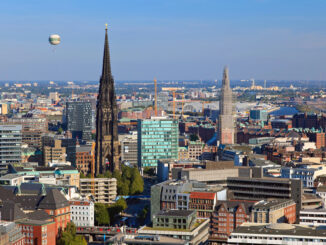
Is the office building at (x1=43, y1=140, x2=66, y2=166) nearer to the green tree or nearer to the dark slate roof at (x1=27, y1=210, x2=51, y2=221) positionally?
the green tree

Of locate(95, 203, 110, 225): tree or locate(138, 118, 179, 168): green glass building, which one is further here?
locate(138, 118, 179, 168): green glass building

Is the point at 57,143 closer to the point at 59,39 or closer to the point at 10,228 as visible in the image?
the point at 59,39

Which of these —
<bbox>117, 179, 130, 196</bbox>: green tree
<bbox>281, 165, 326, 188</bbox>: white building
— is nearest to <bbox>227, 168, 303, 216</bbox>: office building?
<bbox>281, 165, 326, 188</bbox>: white building

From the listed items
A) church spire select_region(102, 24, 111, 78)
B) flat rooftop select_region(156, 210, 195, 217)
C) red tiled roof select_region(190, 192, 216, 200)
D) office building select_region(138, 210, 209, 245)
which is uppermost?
church spire select_region(102, 24, 111, 78)

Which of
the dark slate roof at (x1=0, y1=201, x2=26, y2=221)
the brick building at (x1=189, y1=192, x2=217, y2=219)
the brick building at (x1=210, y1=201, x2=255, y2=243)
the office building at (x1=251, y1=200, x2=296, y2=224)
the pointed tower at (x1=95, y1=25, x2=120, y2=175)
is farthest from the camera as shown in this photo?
the pointed tower at (x1=95, y1=25, x2=120, y2=175)

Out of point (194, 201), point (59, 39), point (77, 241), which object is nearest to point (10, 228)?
point (77, 241)

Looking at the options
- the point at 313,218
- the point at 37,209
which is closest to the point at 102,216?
the point at 37,209

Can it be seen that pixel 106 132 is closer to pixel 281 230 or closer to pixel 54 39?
pixel 54 39
